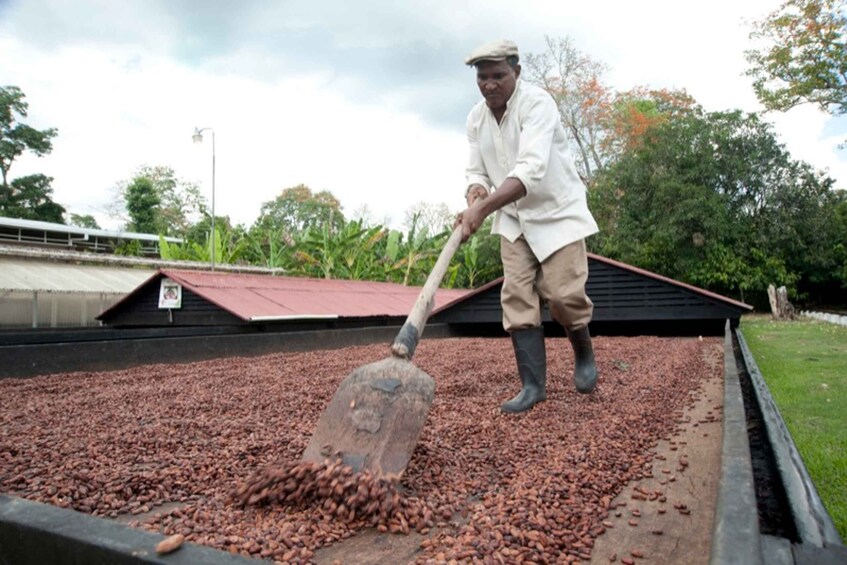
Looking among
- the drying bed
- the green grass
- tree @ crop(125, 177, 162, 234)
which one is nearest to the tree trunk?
the green grass

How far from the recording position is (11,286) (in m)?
9.47

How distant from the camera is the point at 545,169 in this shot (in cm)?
207

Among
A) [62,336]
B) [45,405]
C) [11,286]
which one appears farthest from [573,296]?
[11,286]

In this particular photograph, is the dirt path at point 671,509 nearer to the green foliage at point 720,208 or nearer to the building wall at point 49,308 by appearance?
the building wall at point 49,308

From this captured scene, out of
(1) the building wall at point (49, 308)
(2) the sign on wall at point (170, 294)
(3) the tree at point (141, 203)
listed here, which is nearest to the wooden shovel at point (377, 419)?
(2) the sign on wall at point (170, 294)

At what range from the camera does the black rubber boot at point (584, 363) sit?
2.34 m

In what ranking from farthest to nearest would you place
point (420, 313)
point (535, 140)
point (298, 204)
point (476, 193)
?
point (298, 204), point (476, 193), point (535, 140), point (420, 313)

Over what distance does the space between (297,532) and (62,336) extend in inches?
140

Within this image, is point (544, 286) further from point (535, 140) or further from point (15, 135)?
point (15, 135)

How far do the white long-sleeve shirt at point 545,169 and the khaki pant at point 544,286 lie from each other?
0.05m

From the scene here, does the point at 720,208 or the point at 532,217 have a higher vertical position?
the point at 720,208

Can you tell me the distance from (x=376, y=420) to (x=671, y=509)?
→ 642mm

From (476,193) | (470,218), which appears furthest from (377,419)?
(476,193)

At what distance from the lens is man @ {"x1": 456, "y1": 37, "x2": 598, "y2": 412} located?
2111 millimetres
